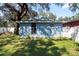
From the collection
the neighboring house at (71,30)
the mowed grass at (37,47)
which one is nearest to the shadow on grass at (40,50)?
the mowed grass at (37,47)

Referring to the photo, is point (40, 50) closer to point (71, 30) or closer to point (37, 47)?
point (37, 47)

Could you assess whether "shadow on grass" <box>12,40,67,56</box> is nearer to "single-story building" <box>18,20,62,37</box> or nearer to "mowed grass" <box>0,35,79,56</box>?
"mowed grass" <box>0,35,79,56</box>

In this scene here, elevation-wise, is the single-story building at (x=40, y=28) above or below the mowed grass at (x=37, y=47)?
above

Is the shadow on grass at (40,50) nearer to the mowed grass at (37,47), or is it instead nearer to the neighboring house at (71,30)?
the mowed grass at (37,47)

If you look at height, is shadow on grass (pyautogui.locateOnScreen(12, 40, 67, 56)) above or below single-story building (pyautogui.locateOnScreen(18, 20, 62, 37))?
below

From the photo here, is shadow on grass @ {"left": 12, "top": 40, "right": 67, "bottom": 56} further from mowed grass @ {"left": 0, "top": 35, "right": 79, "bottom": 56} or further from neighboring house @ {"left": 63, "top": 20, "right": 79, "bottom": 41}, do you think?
neighboring house @ {"left": 63, "top": 20, "right": 79, "bottom": 41}

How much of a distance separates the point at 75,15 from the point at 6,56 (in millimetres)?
1359

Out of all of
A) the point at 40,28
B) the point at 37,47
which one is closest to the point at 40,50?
the point at 37,47

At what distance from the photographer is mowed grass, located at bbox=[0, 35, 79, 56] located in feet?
9.59

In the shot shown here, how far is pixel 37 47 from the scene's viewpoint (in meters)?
2.97

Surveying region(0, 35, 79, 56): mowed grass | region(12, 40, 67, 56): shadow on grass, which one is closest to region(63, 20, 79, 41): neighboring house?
region(0, 35, 79, 56): mowed grass

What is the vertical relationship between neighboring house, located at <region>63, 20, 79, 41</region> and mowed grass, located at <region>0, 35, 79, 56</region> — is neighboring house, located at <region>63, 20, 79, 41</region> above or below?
above

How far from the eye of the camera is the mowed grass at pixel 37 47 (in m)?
2.92

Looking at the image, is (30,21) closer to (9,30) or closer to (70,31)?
(9,30)
